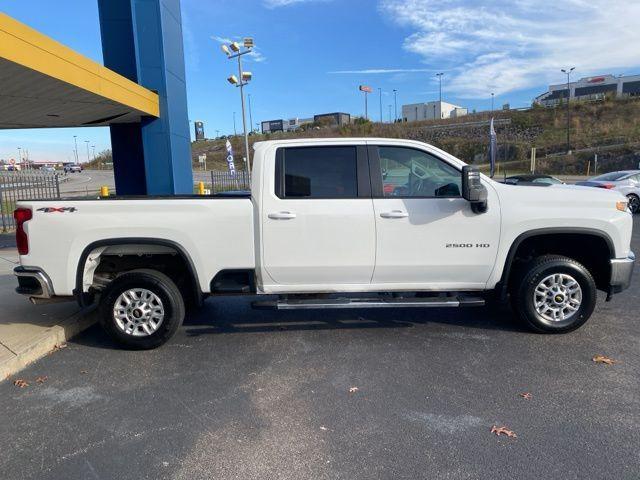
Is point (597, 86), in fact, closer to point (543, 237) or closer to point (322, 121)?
point (322, 121)

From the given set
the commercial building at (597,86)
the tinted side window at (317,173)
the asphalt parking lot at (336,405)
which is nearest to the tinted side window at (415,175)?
the tinted side window at (317,173)

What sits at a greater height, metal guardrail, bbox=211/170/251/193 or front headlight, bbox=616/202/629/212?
metal guardrail, bbox=211/170/251/193

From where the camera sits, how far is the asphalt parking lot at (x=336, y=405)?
117 inches

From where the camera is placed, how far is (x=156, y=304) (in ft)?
16.0

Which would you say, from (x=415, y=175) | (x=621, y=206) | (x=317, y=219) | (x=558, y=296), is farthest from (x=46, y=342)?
(x=621, y=206)

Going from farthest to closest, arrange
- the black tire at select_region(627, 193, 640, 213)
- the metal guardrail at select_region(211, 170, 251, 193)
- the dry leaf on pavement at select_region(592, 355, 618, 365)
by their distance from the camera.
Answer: the metal guardrail at select_region(211, 170, 251, 193)
the black tire at select_region(627, 193, 640, 213)
the dry leaf on pavement at select_region(592, 355, 618, 365)

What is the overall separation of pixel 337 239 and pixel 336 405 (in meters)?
1.65

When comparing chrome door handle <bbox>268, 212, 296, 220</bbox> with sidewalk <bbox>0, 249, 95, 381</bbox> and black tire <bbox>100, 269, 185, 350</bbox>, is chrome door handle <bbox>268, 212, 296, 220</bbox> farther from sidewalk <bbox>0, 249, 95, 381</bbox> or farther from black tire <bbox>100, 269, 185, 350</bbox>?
sidewalk <bbox>0, 249, 95, 381</bbox>

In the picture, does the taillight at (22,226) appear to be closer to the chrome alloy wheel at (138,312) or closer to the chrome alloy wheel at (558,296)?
the chrome alloy wheel at (138,312)

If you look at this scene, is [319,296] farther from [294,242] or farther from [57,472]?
[57,472]

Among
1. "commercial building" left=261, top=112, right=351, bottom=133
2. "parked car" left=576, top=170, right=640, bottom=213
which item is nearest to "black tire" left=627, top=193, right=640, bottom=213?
"parked car" left=576, top=170, right=640, bottom=213

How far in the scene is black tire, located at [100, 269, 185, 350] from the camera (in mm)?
4801

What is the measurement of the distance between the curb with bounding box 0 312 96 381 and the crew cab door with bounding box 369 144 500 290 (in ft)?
11.1

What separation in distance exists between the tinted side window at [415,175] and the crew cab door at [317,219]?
0.76 ft
